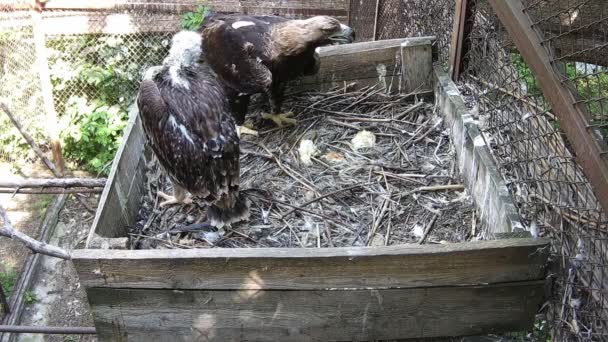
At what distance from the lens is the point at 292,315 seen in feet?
8.85

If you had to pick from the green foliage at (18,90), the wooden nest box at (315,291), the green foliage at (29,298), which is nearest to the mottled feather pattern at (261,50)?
the wooden nest box at (315,291)

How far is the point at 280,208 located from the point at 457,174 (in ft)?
3.47

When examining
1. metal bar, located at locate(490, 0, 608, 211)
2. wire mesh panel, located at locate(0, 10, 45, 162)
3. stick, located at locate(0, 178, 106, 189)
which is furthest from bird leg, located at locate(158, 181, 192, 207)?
wire mesh panel, located at locate(0, 10, 45, 162)

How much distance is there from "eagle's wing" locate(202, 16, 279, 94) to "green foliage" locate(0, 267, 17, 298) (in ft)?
10.0

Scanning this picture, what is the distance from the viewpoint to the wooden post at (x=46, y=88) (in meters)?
6.35

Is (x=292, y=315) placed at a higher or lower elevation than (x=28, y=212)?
higher

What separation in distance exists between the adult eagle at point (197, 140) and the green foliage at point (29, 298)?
308 cm

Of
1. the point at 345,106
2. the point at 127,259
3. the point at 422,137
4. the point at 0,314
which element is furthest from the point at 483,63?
the point at 0,314

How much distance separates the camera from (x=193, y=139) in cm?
317

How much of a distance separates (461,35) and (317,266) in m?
2.00

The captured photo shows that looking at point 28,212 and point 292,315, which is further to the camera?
point 28,212

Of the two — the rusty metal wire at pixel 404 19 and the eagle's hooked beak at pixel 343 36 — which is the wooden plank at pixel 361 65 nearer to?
the eagle's hooked beak at pixel 343 36

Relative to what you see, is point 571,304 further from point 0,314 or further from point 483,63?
point 0,314

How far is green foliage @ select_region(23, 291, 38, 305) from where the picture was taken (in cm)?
559
